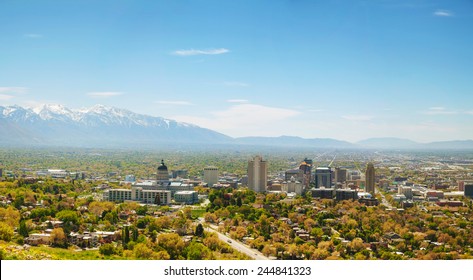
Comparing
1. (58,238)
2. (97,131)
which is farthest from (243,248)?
(97,131)

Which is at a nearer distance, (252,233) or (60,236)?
(60,236)

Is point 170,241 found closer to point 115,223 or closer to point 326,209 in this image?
point 115,223

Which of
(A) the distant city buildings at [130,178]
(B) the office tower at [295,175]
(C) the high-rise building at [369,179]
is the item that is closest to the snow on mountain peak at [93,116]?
(A) the distant city buildings at [130,178]

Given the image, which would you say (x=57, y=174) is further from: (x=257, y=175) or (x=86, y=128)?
(x=86, y=128)

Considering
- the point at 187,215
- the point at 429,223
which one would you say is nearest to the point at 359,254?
Result: the point at 429,223

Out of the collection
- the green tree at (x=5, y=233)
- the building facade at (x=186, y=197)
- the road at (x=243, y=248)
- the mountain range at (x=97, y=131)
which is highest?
the mountain range at (x=97, y=131)

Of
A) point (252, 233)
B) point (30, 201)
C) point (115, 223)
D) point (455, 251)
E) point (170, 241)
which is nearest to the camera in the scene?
point (170, 241)

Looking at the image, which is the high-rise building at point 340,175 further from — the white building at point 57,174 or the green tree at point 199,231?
the green tree at point 199,231

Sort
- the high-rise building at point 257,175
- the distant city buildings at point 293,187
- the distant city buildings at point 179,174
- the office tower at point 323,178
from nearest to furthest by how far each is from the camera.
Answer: the distant city buildings at point 293,187
the high-rise building at point 257,175
the office tower at point 323,178
the distant city buildings at point 179,174
